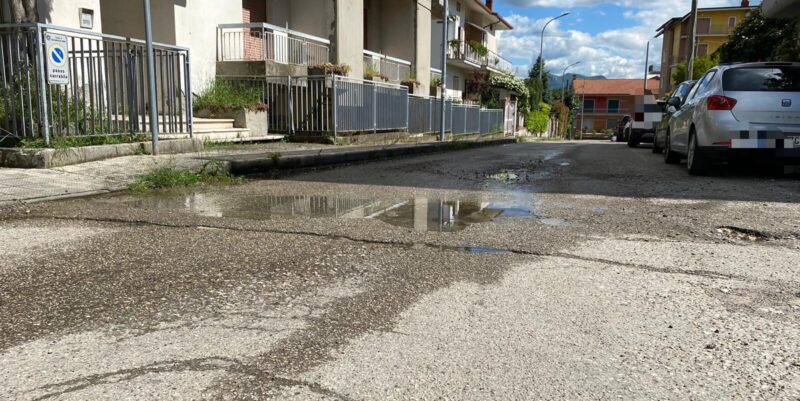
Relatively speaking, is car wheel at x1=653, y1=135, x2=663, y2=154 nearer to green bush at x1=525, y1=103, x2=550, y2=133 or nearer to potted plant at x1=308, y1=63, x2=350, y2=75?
potted plant at x1=308, y1=63, x2=350, y2=75

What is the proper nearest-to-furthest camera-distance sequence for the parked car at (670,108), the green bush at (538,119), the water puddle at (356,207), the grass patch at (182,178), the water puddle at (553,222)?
the water puddle at (553,222)
the water puddle at (356,207)
the grass patch at (182,178)
the parked car at (670,108)
the green bush at (538,119)

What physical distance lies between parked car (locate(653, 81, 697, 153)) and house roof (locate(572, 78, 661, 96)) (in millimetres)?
77082

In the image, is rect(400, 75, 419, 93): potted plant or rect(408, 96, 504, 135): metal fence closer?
rect(408, 96, 504, 135): metal fence

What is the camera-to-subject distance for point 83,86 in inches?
320

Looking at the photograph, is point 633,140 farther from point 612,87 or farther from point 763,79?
point 612,87

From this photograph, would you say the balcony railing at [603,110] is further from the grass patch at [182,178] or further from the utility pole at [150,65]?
the grass patch at [182,178]

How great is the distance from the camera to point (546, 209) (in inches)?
236

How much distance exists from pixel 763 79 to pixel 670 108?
2.82 metres

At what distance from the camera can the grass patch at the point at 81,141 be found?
7.59 metres

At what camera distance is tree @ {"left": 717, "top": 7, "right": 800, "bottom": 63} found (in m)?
21.1

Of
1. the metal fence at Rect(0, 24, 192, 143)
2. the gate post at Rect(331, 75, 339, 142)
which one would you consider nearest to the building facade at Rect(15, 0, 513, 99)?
the gate post at Rect(331, 75, 339, 142)

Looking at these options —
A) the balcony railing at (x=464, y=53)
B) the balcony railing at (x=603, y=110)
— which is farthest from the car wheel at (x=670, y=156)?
the balcony railing at (x=603, y=110)

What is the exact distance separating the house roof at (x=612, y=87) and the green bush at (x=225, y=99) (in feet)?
263

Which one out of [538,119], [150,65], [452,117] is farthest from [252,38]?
[538,119]
